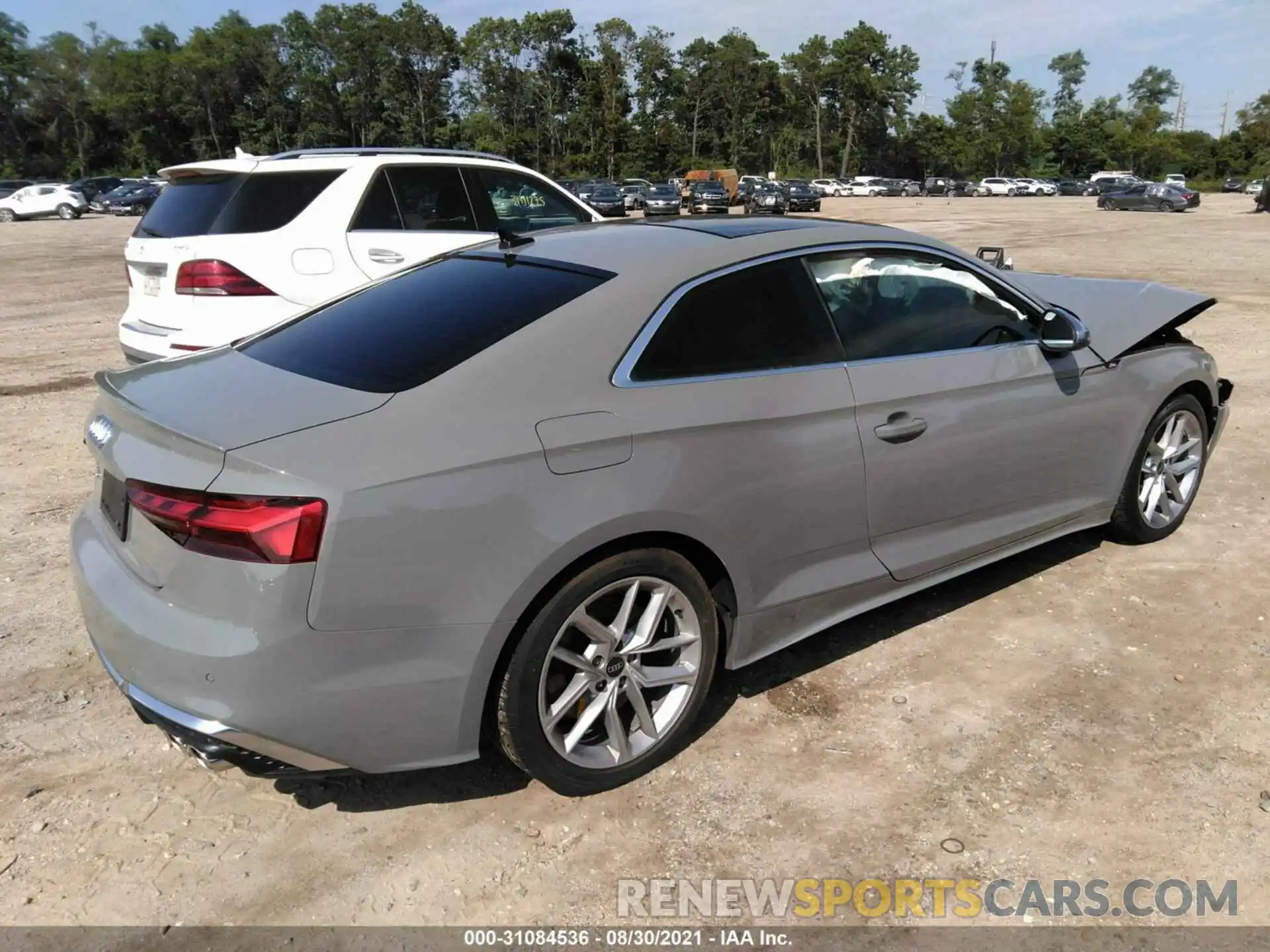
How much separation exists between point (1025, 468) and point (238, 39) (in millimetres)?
103572

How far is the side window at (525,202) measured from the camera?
280 inches

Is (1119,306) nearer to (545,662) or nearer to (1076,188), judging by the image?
(545,662)

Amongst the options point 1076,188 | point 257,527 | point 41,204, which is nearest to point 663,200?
point 41,204

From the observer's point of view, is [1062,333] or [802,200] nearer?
[1062,333]

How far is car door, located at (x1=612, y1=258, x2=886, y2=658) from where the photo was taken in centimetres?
279

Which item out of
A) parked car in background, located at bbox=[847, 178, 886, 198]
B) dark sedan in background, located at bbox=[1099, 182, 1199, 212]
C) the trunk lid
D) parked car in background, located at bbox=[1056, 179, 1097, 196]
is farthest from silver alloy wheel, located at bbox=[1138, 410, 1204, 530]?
parked car in background, located at bbox=[1056, 179, 1097, 196]

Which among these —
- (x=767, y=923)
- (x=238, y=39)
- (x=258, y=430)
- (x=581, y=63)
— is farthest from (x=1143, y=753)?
(x=238, y=39)

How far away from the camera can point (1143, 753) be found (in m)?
3.05

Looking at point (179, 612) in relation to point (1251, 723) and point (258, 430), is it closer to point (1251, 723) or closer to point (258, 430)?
point (258, 430)

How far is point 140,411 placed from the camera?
2676 millimetres

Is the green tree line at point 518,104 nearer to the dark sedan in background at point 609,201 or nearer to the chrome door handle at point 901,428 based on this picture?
the dark sedan in background at point 609,201

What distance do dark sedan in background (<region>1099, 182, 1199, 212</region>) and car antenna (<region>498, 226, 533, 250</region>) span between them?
4871 cm

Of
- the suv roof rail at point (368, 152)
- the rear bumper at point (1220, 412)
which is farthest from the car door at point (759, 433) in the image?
the suv roof rail at point (368, 152)

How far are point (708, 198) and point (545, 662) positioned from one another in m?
39.9
